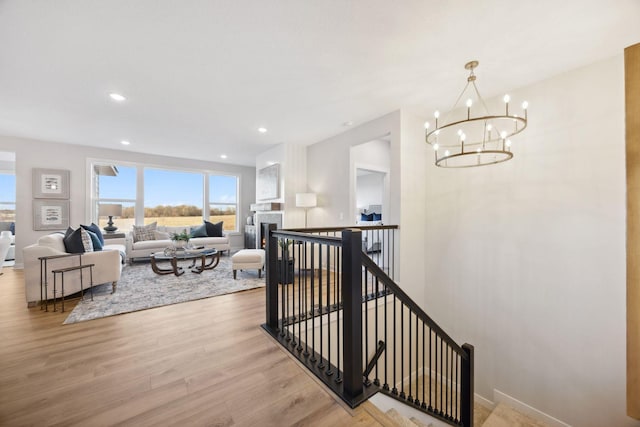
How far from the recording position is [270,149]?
602 cm

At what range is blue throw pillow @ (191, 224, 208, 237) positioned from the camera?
6.61 m

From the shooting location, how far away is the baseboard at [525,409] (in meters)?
2.81

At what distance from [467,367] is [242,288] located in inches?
120

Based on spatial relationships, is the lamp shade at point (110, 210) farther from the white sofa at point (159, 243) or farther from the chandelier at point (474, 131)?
the chandelier at point (474, 131)

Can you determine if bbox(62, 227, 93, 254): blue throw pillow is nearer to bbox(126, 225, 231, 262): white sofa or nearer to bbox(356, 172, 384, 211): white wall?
bbox(126, 225, 231, 262): white sofa

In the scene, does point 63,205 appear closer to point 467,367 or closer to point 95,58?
point 95,58

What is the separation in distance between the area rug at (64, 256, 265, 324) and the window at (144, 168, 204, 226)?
2.10 metres

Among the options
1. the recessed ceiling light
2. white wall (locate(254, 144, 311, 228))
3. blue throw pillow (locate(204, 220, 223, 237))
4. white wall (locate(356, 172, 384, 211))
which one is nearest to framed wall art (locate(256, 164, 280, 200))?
white wall (locate(254, 144, 311, 228))

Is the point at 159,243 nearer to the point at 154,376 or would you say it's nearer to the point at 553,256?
the point at 154,376

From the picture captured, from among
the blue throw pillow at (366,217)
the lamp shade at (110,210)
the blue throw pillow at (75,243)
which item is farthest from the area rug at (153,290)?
the blue throw pillow at (366,217)

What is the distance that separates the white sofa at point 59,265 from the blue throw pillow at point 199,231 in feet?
9.67

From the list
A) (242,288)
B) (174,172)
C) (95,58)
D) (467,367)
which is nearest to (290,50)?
(95,58)

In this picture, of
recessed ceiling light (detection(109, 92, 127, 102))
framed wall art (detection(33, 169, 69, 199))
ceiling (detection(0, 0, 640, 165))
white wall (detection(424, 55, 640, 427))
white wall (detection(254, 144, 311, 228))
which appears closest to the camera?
ceiling (detection(0, 0, 640, 165))

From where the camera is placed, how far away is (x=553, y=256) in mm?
2857
